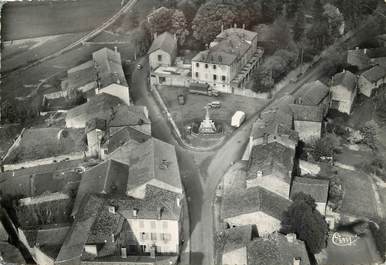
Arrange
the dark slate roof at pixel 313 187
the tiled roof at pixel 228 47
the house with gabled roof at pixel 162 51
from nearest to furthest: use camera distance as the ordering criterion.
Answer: the dark slate roof at pixel 313 187 < the tiled roof at pixel 228 47 < the house with gabled roof at pixel 162 51

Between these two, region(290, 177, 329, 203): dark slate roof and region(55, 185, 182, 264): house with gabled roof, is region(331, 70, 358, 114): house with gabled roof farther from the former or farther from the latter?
region(55, 185, 182, 264): house with gabled roof

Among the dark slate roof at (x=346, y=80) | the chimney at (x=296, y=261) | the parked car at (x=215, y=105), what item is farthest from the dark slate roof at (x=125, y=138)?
the dark slate roof at (x=346, y=80)

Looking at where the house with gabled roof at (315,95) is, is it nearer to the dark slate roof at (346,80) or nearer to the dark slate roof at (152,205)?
the dark slate roof at (346,80)

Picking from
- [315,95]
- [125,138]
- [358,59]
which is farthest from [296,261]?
[358,59]

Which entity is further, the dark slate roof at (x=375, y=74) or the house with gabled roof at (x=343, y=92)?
the dark slate roof at (x=375, y=74)

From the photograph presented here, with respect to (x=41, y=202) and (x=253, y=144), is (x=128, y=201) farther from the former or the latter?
(x=253, y=144)

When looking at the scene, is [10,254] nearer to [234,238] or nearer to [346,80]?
[234,238]
